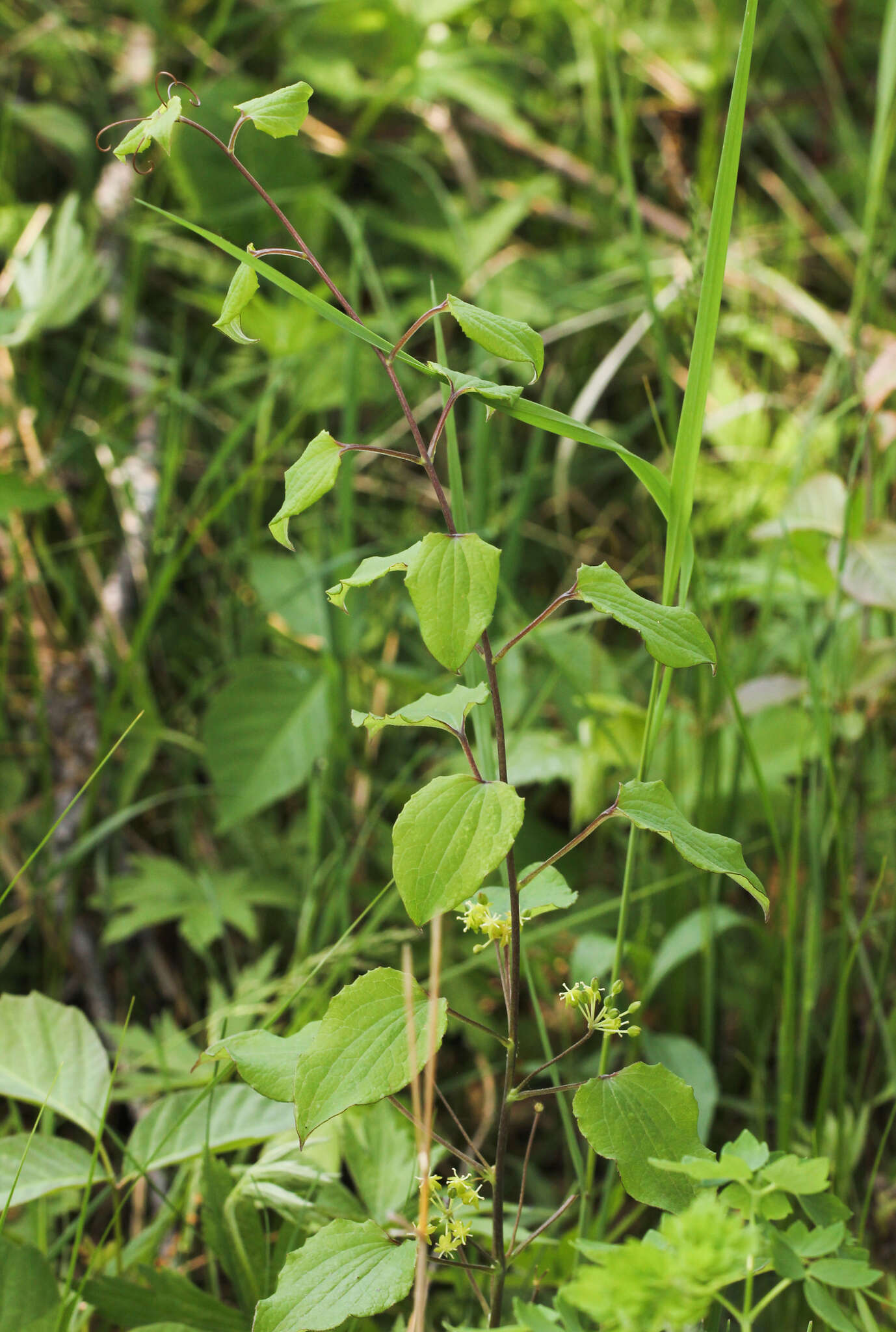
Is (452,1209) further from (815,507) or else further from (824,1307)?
(815,507)

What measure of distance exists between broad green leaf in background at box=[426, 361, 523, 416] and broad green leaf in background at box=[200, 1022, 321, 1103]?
414mm

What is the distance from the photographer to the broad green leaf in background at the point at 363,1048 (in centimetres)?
59

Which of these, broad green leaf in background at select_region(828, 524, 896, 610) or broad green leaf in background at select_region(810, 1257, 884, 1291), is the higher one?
→ broad green leaf in background at select_region(810, 1257, 884, 1291)

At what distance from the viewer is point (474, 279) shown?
2082 millimetres

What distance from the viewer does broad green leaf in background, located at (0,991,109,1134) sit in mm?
915

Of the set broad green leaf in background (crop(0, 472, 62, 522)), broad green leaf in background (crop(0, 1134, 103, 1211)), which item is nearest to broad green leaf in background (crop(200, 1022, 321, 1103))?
broad green leaf in background (crop(0, 1134, 103, 1211))

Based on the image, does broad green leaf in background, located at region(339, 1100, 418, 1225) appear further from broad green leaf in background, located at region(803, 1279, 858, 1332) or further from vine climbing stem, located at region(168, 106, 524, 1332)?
broad green leaf in background, located at region(803, 1279, 858, 1332)

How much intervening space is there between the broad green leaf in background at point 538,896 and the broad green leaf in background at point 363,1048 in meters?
0.11

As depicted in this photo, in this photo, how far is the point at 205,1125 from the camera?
911mm

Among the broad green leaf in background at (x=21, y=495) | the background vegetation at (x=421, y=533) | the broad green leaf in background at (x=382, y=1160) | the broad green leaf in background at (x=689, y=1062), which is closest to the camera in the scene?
the broad green leaf in background at (x=382, y=1160)

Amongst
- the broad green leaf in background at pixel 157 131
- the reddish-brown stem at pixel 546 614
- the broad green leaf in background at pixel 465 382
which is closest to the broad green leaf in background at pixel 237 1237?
the reddish-brown stem at pixel 546 614

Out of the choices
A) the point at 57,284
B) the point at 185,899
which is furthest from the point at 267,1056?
the point at 57,284

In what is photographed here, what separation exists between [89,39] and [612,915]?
2.07m

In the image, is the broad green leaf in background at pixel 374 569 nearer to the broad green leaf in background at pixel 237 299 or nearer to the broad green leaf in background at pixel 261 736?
the broad green leaf in background at pixel 237 299
